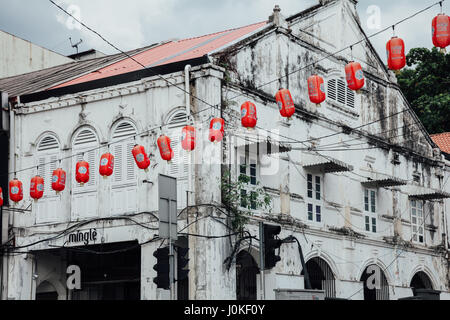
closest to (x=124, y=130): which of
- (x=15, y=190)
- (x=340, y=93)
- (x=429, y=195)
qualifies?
(x=15, y=190)

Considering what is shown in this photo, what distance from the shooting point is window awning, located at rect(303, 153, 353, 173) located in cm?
2495

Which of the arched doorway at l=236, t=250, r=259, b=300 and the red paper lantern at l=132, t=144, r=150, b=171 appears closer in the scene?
the red paper lantern at l=132, t=144, r=150, b=171

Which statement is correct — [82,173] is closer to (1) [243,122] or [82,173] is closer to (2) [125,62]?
(1) [243,122]

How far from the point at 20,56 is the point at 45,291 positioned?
14639 mm

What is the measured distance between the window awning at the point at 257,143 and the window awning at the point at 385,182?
4994mm

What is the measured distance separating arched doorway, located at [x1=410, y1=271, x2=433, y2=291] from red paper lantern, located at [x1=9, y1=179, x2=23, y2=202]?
1532cm

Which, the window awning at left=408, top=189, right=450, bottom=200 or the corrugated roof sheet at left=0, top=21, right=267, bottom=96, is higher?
the corrugated roof sheet at left=0, top=21, right=267, bottom=96

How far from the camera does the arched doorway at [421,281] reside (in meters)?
30.9

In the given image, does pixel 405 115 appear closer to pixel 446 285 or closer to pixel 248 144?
pixel 446 285

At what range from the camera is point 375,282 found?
2806 centimetres

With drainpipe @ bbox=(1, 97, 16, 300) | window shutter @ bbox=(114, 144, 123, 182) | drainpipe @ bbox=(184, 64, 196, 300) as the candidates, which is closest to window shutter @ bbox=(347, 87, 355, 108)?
drainpipe @ bbox=(184, 64, 196, 300)

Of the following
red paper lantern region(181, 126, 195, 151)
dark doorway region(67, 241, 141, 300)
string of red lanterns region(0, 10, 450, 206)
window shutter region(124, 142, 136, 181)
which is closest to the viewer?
string of red lanterns region(0, 10, 450, 206)

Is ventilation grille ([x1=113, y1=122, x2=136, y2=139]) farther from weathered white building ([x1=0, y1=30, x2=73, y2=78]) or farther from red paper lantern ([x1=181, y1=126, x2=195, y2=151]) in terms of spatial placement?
weathered white building ([x1=0, y1=30, x2=73, y2=78])

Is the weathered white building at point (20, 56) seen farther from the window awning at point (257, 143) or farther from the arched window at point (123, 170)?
the window awning at point (257, 143)
